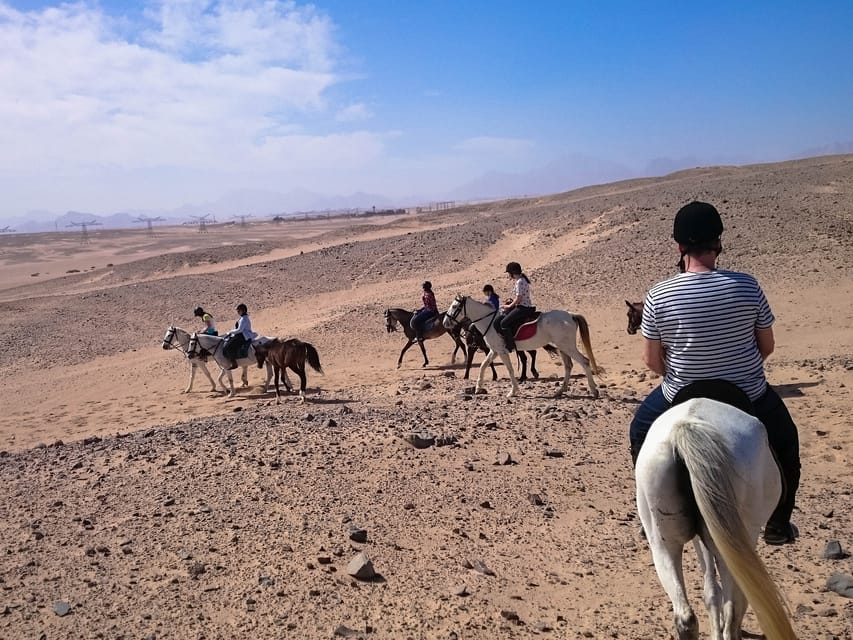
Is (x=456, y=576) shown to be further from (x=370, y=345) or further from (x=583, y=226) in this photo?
(x=583, y=226)

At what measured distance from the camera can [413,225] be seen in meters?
66.3

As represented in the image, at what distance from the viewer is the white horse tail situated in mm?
3260

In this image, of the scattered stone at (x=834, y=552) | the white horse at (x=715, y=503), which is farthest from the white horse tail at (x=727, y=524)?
the scattered stone at (x=834, y=552)

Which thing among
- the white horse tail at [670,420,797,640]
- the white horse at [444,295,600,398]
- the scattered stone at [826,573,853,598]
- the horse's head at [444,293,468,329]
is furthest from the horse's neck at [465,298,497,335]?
the white horse tail at [670,420,797,640]

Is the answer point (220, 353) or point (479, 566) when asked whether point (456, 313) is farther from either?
point (479, 566)

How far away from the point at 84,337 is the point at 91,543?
21140 millimetres

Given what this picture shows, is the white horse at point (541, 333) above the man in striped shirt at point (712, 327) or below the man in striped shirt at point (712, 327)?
below

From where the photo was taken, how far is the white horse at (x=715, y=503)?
332cm

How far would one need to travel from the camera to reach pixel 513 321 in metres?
13.7

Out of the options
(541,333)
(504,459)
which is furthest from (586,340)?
(504,459)

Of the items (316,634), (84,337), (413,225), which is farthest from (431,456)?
(413,225)

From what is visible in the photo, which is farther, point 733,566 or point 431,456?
point 431,456

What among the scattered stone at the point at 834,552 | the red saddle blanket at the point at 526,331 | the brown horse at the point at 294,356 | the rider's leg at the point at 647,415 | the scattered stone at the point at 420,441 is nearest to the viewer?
the rider's leg at the point at 647,415

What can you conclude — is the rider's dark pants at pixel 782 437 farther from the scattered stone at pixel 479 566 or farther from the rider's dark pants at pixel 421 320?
the rider's dark pants at pixel 421 320
